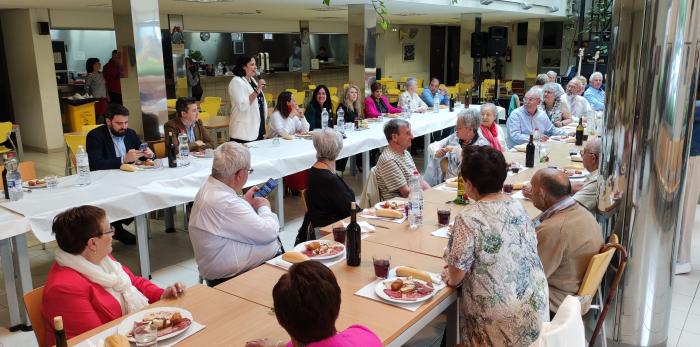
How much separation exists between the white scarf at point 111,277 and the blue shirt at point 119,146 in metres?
2.55

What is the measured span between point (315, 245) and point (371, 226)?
0.47 m

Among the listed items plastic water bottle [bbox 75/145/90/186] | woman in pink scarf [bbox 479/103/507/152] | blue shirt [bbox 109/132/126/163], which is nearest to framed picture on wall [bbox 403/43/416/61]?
woman in pink scarf [bbox 479/103/507/152]

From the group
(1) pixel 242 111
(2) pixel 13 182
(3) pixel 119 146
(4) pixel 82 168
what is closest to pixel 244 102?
(1) pixel 242 111

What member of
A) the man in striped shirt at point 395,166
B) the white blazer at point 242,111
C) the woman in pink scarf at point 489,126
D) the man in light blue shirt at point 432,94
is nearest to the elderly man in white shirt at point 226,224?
the man in striped shirt at point 395,166

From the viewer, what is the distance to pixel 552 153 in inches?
210

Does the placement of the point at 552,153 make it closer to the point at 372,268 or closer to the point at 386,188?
the point at 386,188

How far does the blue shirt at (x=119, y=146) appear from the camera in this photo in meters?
4.51

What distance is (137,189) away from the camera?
12.4 feet

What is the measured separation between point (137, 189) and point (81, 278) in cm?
185

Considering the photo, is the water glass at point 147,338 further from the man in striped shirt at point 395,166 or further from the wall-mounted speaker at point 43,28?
the wall-mounted speaker at point 43,28

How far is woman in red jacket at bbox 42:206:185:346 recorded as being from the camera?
1.97 meters

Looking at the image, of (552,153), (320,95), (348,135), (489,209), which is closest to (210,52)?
(320,95)

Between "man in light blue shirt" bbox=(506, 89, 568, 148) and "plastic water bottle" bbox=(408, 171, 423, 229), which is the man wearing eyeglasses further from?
"man in light blue shirt" bbox=(506, 89, 568, 148)

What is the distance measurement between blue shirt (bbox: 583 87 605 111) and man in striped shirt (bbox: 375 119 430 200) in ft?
18.4
